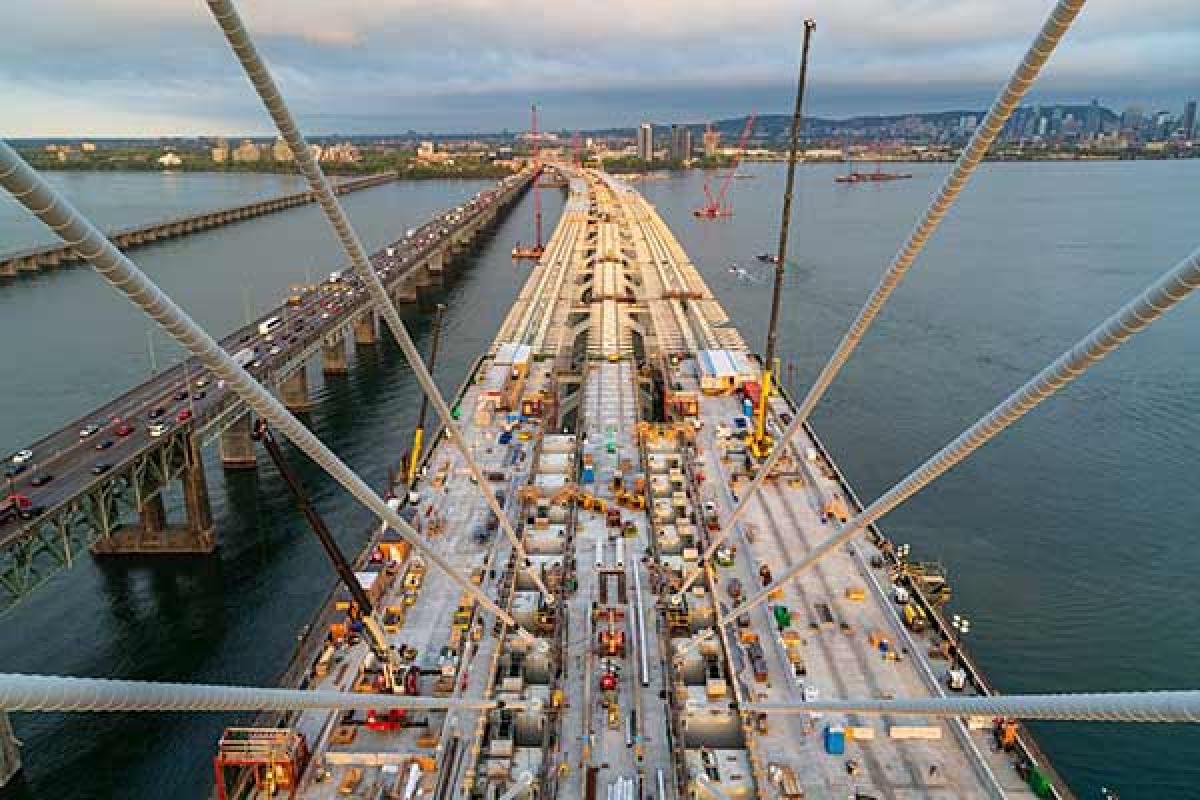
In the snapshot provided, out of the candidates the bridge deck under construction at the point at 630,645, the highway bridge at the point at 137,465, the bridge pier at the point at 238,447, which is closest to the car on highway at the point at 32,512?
the highway bridge at the point at 137,465

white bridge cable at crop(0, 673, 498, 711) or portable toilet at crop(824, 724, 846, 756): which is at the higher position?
white bridge cable at crop(0, 673, 498, 711)

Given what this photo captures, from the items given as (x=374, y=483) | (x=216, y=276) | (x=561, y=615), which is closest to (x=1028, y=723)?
(x=561, y=615)

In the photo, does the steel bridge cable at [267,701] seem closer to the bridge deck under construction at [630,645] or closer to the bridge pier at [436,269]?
the bridge deck under construction at [630,645]

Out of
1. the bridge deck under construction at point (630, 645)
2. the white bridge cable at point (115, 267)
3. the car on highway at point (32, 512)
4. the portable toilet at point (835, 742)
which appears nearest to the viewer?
the white bridge cable at point (115, 267)

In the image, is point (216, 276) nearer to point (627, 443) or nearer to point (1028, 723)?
point (627, 443)

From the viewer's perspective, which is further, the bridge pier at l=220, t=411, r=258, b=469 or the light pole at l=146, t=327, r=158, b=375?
the bridge pier at l=220, t=411, r=258, b=469

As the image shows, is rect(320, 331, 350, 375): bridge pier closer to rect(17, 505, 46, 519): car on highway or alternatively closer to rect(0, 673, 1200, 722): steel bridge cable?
rect(17, 505, 46, 519): car on highway

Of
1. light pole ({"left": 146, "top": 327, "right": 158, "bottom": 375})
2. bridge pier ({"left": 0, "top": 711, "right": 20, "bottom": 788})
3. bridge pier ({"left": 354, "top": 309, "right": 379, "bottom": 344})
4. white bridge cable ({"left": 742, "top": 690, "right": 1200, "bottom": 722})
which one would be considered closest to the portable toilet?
white bridge cable ({"left": 742, "top": 690, "right": 1200, "bottom": 722})
